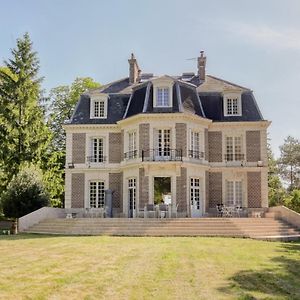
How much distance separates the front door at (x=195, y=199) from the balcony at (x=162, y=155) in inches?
72.4

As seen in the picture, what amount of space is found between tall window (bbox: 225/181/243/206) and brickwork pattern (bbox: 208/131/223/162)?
1699 millimetres

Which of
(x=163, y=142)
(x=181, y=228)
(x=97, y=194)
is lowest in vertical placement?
(x=181, y=228)

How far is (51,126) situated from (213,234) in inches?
887

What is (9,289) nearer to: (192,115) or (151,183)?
(151,183)

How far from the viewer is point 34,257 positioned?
11.7 m

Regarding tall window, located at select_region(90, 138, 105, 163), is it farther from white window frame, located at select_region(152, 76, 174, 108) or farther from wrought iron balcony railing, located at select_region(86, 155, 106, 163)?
white window frame, located at select_region(152, 76, 174, 108)

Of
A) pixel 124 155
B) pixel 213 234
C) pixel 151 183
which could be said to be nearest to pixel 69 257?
pixel 213 234

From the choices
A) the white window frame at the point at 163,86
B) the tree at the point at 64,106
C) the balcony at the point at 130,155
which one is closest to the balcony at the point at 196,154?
the white window frame at the point at 163,86

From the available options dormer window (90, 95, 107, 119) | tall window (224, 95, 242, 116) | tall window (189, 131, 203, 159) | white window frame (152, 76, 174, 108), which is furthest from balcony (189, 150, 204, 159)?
dormer window (90, 95, 107, 119)

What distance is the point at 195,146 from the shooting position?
2688 centimetres

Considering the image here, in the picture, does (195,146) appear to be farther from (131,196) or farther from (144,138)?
(131,196)


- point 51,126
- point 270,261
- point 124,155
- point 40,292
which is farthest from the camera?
point 51,126

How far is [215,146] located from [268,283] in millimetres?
19587

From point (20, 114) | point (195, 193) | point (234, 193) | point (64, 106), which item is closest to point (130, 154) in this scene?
point (195, 193)
